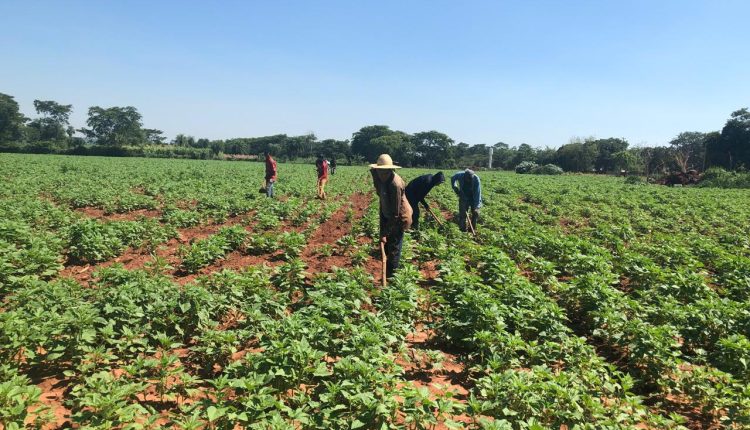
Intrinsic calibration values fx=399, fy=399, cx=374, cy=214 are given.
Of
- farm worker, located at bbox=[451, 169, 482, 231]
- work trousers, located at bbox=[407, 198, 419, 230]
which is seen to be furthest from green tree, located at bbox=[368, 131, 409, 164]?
work trousers, located at bbox=[407, 198, 419, 230]

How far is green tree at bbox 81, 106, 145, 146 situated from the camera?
3821 inches

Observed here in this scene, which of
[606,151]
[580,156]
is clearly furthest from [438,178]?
[606,151]

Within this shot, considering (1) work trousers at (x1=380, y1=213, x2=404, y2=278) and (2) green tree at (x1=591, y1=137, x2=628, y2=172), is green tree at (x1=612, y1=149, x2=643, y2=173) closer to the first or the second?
(2) green tree at (x1=591, y1=137, x2=628, y2=172)

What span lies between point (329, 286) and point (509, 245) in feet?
16.2

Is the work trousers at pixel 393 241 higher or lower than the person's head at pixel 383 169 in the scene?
lower

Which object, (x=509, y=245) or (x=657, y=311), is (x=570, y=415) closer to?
(x=657, y=311)

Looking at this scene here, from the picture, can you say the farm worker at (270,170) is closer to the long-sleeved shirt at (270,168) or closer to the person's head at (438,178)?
A: the long-sleeved shirt at (270,168)

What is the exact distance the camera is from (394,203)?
627 cm

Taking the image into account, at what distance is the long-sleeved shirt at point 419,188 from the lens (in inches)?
348

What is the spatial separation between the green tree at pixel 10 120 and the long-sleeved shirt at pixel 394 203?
103 m

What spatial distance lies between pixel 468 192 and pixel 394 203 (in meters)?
4.61

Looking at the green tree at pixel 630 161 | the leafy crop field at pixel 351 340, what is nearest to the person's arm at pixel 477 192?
the leafy crop field at pixel 351 340

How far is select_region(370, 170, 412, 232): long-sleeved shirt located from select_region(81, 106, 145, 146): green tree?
10827cm

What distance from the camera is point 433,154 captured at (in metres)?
93.6
